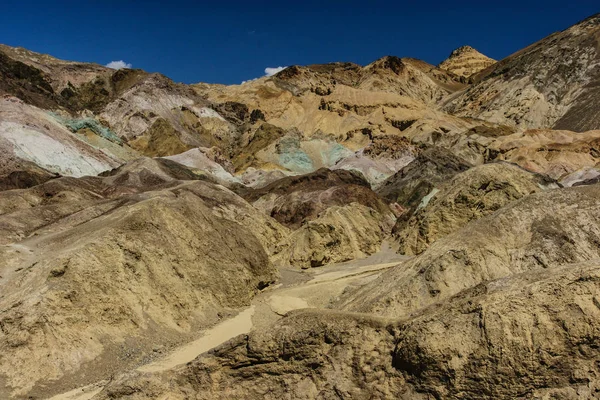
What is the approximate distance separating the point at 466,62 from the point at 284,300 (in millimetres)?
167263

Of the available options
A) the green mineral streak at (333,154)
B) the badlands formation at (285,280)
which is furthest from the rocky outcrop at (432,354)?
the green mineral streak at (333,154)

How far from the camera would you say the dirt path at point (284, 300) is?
1247 centimetres

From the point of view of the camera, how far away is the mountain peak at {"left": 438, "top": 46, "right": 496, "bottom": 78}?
16409 cm

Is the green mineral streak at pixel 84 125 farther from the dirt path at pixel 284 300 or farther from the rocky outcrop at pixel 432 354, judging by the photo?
the rocky outcrop at pixel 432 354

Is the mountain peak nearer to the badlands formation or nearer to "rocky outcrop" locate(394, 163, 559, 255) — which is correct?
the badlands formation

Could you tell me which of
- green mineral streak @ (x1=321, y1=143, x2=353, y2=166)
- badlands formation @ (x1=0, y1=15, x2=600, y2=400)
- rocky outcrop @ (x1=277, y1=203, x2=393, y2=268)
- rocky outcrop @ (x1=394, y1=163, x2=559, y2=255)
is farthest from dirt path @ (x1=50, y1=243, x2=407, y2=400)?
green mineral streak @ (x1=321, y1=143, x2=353, y2=166)

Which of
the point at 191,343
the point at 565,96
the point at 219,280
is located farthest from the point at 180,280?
the point at 565,96

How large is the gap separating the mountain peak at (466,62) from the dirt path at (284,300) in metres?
151

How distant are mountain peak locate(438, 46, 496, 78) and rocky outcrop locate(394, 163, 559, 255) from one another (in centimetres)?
14623

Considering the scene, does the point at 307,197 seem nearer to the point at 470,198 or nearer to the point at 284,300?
the point at 470,198

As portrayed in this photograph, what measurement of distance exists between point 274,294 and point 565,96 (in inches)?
3522

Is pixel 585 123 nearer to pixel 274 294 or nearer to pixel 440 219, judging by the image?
pixel 440 219

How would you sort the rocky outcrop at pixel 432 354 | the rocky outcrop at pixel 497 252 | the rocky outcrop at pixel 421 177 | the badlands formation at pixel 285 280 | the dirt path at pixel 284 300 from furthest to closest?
the rocky outcrop at pixel 421 177, the rocky outcrop at pixel 497 252, the dirt path at pixel 284 300, the badlands formation at pixel 285 280, the rocky outcrop at pixel 432 354

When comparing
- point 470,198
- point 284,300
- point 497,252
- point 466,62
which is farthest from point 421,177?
point 466,62
